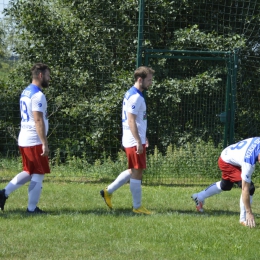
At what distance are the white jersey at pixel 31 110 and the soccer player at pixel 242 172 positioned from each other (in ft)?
7.65

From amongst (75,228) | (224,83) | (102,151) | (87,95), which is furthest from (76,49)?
(75,228)

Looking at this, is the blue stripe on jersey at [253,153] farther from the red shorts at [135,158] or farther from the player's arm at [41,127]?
the player's arm at [41,127]

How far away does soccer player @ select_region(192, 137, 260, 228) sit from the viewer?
7035mm

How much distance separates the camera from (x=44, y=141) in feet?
25.3

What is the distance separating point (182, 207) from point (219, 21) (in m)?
6.73

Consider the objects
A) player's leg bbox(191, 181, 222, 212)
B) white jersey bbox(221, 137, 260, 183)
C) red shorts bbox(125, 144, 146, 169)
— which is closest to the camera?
white jersey bbox(221, 137, 260, 183)

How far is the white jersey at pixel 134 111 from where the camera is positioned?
26.6 feet

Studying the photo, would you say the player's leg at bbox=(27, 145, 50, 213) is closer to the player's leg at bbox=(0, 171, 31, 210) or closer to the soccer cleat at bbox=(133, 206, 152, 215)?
the player's leg at bbox=(0, 171, 31, 210)

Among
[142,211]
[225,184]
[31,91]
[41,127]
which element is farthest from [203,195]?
[31,91]

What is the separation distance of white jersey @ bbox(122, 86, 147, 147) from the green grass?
98 cm

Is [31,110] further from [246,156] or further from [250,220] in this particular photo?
[250,220]

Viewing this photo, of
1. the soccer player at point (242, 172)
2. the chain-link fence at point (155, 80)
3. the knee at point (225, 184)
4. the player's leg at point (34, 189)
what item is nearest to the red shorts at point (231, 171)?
the soccer player at point (242, 172)

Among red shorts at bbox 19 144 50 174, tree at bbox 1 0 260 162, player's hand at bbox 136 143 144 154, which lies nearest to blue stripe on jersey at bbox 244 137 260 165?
player's hand at bbox 136 143 144 154

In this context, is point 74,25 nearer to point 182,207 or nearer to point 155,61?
point 155,61
